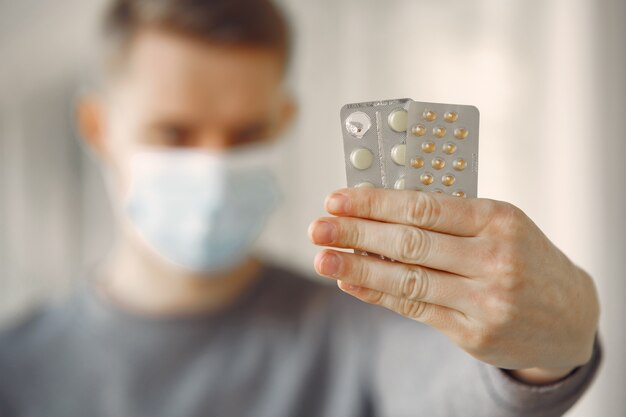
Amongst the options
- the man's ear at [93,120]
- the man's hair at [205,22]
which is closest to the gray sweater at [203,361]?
the man's ear at [93,120]

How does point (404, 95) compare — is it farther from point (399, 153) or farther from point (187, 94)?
point (399, 153)

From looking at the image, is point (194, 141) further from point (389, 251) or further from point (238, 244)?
point (389, 251)

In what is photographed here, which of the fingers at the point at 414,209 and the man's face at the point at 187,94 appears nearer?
the fingers at the point at 414,209

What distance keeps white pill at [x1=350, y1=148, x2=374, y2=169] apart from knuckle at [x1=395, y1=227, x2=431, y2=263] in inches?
1.8

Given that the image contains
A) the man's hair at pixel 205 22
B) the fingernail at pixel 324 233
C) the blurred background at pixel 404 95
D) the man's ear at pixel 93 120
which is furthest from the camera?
the man's ear at pixel 93 120

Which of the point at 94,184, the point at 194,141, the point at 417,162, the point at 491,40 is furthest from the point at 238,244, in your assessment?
the point at 94,184

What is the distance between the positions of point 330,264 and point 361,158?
2.6 inches

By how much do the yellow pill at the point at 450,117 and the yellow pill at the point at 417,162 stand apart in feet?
0.10

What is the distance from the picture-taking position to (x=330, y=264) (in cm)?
30

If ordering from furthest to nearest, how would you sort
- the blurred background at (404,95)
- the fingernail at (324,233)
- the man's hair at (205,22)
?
the man's hair at (205,22) → the blurred background at (404,95) → the fingernail at (324,233)

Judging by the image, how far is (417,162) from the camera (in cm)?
33

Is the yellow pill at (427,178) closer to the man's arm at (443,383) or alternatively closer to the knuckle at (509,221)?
the knuckle at (509,221)

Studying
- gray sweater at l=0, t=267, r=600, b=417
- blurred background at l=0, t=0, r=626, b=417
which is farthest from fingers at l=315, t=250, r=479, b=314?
gray sweater at l=0, t=267, r=600, b=417

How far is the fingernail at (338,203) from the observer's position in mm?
309
